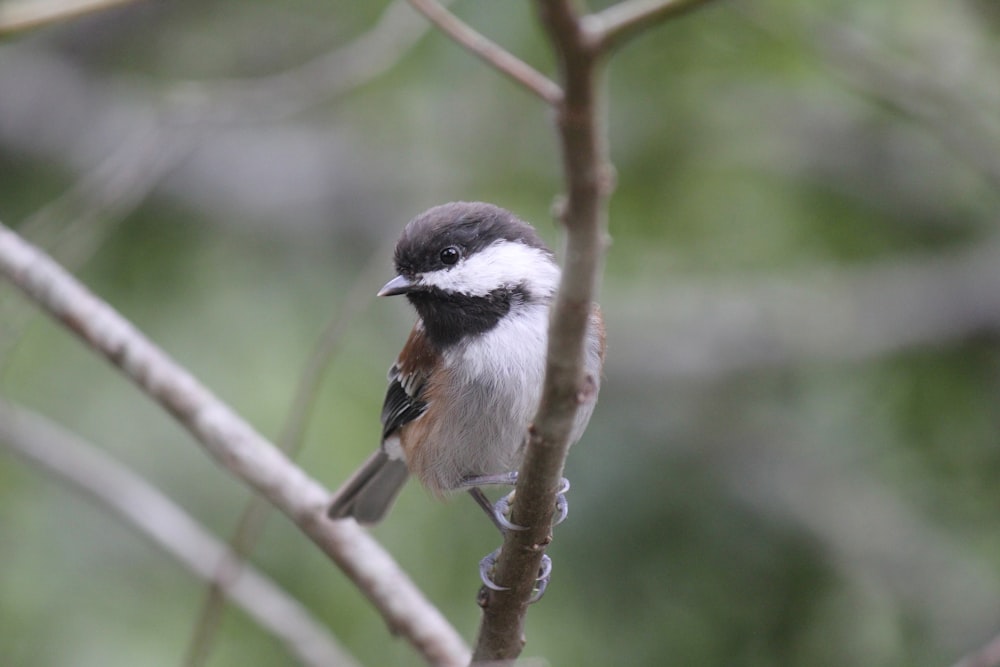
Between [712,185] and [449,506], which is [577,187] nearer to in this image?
[449,506]

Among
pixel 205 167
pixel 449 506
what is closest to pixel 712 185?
pixel 449 506

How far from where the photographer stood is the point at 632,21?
41.8 inches

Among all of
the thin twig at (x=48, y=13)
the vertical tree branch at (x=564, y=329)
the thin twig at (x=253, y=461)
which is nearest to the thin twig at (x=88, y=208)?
the thin twig at (x=253, y=461)

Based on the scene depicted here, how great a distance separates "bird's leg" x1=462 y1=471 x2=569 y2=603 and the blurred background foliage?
694 millimetres

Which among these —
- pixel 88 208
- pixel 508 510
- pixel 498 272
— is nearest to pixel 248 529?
pixel 498 272

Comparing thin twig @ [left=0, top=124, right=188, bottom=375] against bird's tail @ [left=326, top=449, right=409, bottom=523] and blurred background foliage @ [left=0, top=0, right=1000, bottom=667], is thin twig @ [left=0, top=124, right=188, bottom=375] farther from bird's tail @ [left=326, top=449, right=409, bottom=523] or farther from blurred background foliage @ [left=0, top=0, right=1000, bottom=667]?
bird's tail @ [left=326, top=449, right=409, bottom=523]

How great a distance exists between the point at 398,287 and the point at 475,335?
226 millimetres

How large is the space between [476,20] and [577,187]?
99.4 inches

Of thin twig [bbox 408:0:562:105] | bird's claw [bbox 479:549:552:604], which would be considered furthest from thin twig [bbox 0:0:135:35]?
bird's claw [bbox 479:549:552:604]

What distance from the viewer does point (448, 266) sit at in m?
2.62

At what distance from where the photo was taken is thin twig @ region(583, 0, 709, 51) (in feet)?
3.43

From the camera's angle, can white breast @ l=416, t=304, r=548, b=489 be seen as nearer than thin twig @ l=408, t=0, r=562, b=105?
No

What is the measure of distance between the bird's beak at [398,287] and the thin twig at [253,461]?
477 millimetres

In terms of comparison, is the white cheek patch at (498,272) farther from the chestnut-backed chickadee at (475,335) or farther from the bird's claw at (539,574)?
the bird's claw at (539,574)
